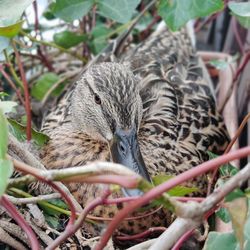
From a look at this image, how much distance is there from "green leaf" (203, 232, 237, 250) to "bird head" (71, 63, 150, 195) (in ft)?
1.54

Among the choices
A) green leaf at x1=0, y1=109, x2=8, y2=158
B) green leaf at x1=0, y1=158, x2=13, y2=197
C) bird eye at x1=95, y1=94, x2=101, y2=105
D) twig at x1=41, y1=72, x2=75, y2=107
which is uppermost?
green leaf at x1=0, y1=109, x2=8, y2=158

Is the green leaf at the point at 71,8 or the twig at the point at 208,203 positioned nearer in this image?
the twig at the point at 208,203

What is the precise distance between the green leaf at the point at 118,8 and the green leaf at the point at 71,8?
1.5 inches

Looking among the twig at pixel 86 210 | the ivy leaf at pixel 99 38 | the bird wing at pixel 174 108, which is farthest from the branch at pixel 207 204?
the ivy leaf at pixel 99 38

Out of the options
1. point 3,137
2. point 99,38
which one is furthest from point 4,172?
point 99,38

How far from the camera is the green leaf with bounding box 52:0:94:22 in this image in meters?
1.75

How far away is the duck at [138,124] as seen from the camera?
5.20ft

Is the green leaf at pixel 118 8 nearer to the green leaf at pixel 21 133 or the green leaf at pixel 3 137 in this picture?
the green leaf at pixel 21 133

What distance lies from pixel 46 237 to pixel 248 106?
1296 mm

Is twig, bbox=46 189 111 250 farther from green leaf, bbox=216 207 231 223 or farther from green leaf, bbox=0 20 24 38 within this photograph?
green leaf, bbox=0 20 24 38

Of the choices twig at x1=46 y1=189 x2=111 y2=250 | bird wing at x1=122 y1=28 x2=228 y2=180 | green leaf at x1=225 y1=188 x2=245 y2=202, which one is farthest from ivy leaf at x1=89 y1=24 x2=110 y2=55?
green leaf at x1=225 y1=188 x2=245 y2=202

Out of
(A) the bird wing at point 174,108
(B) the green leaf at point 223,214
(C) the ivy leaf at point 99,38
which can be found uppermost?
(B) the green leaf at point 223,214

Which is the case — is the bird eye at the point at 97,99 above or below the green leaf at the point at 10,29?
below

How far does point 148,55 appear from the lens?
231 cm
